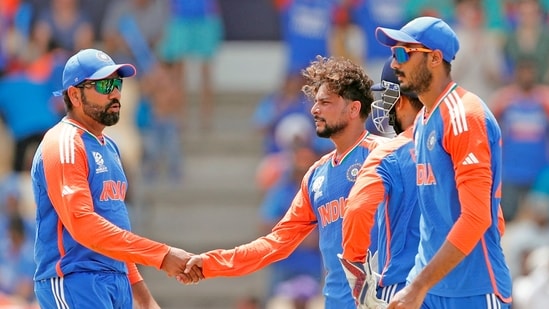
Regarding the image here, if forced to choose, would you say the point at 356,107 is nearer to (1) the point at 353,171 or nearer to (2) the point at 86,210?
(1) the point at 353,171

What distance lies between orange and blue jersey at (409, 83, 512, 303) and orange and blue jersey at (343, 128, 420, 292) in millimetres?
279

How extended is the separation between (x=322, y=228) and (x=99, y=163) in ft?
4.31

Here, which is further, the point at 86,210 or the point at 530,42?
the point at 530,42

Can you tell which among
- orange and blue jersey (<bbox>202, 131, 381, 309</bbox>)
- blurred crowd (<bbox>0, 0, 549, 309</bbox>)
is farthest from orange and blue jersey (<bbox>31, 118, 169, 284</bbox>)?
blurred crowd (<bbox>0, 0, 549, 309</bbox>)

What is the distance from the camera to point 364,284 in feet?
23.1

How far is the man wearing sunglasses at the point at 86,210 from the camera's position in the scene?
24.6 ft

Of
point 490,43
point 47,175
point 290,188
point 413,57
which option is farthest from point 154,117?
point 413,57

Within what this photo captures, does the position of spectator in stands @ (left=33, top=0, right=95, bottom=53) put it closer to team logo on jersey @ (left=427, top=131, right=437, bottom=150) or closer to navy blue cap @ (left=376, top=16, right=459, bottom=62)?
navy blue cap @ (left=376, top=16, right=459, bottom=62)

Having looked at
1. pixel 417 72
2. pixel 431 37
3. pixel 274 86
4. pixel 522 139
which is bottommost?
pixel 522 139

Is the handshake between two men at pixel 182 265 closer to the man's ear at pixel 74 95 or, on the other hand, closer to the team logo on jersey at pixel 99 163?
the team logo on jersey at pixel 99 163

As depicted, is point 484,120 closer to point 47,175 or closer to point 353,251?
point 353,251

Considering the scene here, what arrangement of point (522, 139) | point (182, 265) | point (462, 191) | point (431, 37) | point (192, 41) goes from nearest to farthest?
point (462, 191) → point (431, 37) → point (182, 265) → point (522, 139) → point (192, 41)

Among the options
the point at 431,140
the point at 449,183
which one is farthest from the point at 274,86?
the point at 449,183

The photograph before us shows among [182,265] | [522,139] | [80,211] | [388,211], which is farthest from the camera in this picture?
[522,139]
